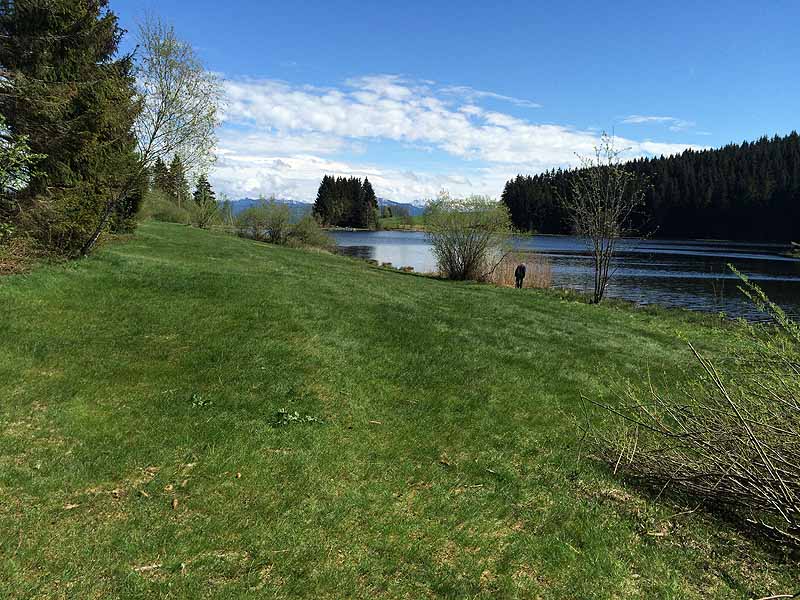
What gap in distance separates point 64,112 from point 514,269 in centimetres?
2011

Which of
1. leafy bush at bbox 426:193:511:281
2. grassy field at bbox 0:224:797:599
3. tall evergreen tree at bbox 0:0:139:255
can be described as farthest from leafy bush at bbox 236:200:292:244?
grassy field at bbox 0:224:797:599

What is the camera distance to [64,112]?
466 inches

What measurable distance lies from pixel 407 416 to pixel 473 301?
9.46m

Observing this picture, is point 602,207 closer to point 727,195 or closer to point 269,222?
point 269,222

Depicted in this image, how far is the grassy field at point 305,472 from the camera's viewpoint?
137 inches

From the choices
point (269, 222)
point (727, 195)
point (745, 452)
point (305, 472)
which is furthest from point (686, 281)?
point (727, 195)

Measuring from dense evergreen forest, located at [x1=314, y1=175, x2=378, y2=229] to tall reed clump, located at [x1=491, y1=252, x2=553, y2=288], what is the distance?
98.5m

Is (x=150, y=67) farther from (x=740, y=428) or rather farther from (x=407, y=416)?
(x=740, y=428)

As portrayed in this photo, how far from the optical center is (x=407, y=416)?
20.6 feet

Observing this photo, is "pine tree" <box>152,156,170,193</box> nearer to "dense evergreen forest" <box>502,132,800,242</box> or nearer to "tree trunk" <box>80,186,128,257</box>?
"tree trunk" <box>80,186,128,257</box>

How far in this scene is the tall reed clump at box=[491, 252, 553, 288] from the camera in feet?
82.5

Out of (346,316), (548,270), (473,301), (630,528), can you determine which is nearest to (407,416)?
(630,528)

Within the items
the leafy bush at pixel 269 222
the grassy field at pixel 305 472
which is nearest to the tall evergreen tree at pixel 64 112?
the grassy field at pixel 305 472

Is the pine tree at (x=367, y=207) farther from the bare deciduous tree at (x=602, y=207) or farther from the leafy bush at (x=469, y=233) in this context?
the bare deciduous tree at (x=602, y=207)
